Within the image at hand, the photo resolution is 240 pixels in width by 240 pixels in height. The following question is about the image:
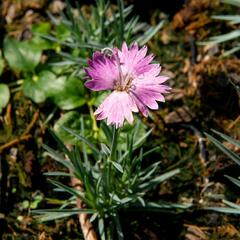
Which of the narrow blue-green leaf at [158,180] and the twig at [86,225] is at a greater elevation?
the narrow blue-green leaf at [158,180]

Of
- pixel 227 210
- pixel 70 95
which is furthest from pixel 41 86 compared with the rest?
pixel 227 210

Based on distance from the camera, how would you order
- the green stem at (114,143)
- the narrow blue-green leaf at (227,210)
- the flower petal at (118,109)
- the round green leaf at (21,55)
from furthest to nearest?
Answer: the round green leaf at (21,55), the narrow blue-green leaf at (227,210), the green stem at (114,143), the flower petal at (118,109)

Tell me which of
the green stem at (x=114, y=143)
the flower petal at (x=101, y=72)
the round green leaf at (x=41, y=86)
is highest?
the flower petal at (x=101, y=72)

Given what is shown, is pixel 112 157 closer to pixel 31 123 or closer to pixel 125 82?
pixel 125 82

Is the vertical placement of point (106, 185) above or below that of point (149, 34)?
below

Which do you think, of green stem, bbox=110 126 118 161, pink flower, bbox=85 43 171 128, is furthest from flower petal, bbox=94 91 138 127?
green stem, bbox=110 126 118 161

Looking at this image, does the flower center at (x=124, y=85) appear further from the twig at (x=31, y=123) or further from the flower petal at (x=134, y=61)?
the twig at (x=31, y=123)

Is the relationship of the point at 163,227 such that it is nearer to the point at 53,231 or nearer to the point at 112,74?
the point at 53,231

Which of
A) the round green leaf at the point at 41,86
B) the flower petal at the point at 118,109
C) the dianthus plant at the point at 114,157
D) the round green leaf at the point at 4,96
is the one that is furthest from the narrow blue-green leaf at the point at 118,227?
the round green leaf at the point at 4,96

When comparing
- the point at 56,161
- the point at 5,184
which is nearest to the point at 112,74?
the point at 56,161
